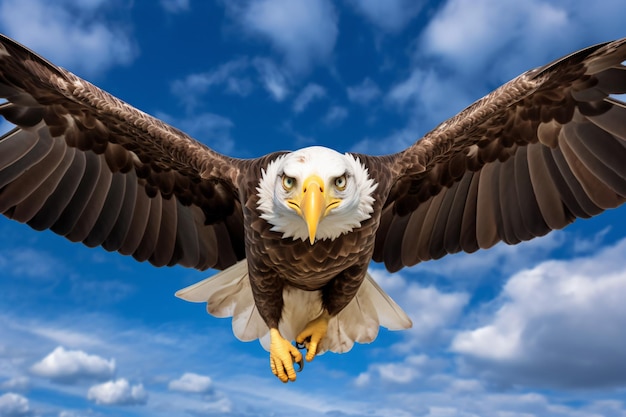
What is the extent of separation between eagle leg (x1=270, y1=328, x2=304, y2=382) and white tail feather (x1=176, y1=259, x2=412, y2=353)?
679 millimetres

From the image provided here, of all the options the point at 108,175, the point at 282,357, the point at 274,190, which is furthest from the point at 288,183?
the point at 108,175

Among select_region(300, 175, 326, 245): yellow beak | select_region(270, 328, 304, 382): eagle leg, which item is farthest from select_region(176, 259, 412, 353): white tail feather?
select_region(300, 175, 326, 245): yellow beak

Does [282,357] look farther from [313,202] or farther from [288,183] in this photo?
[313,202]

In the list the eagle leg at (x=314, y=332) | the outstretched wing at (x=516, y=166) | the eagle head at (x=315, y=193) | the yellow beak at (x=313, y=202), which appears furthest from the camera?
the eagle leg at (x=314, y=332)

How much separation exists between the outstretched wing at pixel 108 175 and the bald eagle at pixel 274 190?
0.04ft

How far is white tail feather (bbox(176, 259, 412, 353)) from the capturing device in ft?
24.0

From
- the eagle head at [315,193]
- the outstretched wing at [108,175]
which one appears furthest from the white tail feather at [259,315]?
the eagle head at [315,193]

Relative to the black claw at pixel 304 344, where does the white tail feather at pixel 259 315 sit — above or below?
above

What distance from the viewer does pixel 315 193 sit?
4867 mm

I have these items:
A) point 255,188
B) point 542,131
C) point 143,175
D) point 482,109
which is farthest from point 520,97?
point 143,175

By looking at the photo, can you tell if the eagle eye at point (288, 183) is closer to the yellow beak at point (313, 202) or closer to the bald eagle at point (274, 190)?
the yellow beak at point (313, 202)

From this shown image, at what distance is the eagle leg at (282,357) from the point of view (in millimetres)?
6555

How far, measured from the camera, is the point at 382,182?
231 inches

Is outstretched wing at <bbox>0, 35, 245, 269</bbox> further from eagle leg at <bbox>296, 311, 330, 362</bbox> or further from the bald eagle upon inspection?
eagle leg at <bbox>296, 311, 330, 362</bbox>
